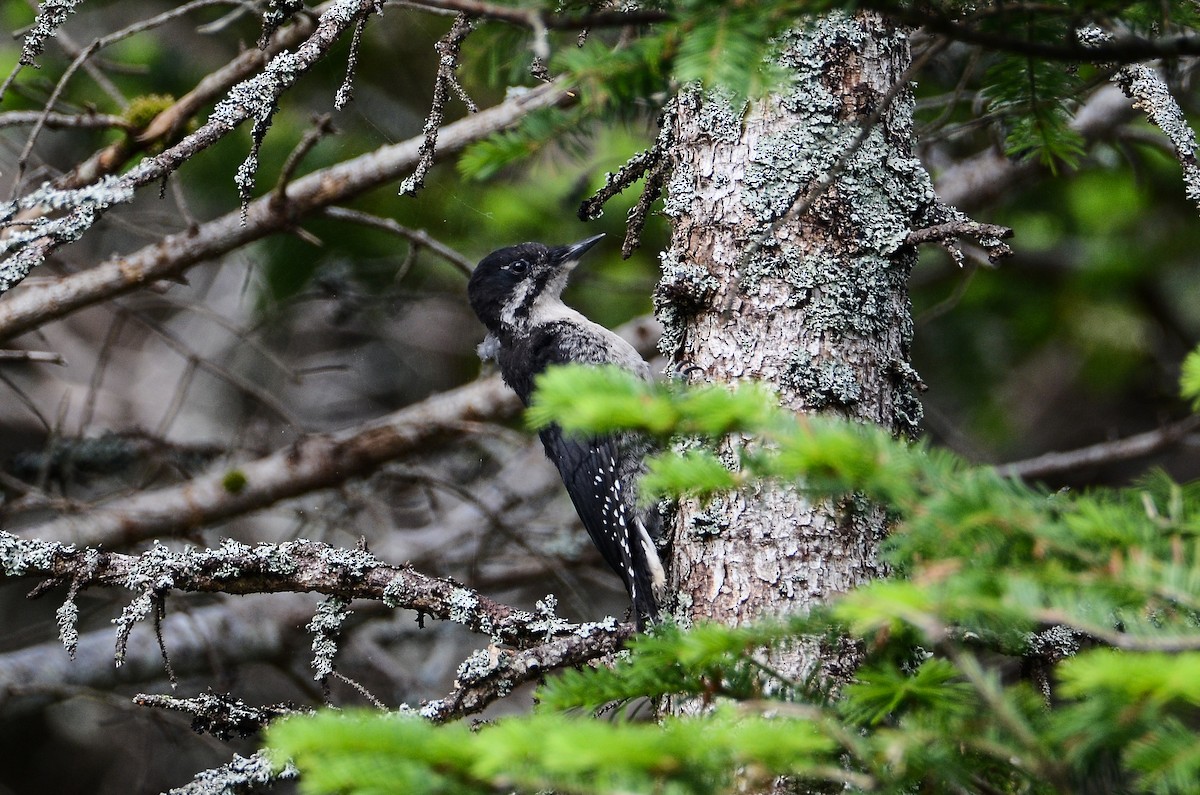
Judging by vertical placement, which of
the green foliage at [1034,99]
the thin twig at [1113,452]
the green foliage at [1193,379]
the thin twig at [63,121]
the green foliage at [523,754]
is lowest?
the green foliage at [523,754]

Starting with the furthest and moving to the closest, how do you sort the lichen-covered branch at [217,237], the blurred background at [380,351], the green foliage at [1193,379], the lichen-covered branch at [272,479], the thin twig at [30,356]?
1. the blurred background at [380,351]
2. the lichen-covered branch at [272,479]
3. the lichen-covered branch at [217,237]
4. the thin twig at [30,356]
5. the green foliage at [1193,379]

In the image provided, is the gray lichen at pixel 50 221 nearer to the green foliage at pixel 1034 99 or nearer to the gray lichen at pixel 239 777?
the gray lichen at pixel 239 777

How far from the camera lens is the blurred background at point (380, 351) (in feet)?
14.1

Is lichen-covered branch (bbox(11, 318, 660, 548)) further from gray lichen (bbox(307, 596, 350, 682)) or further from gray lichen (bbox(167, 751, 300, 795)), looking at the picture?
gray lichen (bbox(167, 751, 300, 795))

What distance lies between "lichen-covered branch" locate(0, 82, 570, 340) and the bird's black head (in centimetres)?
Result: 63

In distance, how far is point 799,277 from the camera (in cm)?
244

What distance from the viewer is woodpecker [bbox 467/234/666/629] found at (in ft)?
10.8

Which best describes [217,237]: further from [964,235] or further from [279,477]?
[964,235]

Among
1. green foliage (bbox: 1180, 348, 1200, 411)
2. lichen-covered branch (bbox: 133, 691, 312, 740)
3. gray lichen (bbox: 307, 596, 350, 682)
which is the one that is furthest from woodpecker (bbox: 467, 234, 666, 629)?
green foliage (bbox: 1180, 348, 1200, 411)

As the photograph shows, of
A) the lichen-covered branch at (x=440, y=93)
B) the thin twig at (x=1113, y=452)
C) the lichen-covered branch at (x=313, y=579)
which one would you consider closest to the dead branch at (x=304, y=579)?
the lichen-covered branch at (x=313, y=579)

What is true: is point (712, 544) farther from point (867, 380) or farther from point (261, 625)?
point (261, 625)

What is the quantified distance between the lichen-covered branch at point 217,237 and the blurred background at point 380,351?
0.27 meters

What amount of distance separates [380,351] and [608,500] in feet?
10.5

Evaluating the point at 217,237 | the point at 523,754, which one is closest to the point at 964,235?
the point at 523,754
